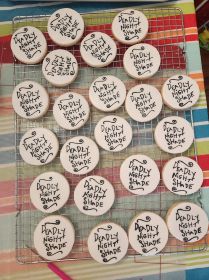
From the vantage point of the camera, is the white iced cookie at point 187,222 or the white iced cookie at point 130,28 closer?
the white iced cookie at point 187,222

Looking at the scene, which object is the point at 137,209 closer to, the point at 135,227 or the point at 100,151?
the point at 135,227

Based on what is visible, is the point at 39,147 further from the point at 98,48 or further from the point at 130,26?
the point at 130,26

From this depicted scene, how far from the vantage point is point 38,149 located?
3.29 ft

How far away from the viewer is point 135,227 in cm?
97

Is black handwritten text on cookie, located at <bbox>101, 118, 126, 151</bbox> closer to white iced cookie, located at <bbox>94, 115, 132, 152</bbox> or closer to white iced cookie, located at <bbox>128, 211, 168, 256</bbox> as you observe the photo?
white iced cookie, located at <bbox>94, 115, 132, 152</bbox>

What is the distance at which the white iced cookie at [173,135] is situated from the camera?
101 centimetres

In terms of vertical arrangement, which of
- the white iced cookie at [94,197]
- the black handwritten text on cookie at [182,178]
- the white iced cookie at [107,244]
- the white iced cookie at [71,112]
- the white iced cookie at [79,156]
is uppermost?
the white iced cookie at [71,112]

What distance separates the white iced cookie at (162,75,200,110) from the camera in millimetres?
1032

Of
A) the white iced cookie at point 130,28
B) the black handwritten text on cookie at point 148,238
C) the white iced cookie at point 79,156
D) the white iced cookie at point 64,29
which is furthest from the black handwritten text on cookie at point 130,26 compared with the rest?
the black handwritten text on cookie at point 148,238

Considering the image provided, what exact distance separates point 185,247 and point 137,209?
0.18 meters

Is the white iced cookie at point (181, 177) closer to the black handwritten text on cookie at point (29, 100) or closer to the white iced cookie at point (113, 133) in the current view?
the white iced cookie at point (113, 133)

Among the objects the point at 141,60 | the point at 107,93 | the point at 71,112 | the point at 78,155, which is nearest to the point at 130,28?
the point at 141,60

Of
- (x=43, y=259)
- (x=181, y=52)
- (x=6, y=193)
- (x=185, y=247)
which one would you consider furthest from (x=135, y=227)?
(x=181, y=52)

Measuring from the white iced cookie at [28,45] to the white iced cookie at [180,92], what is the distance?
0.41 m
